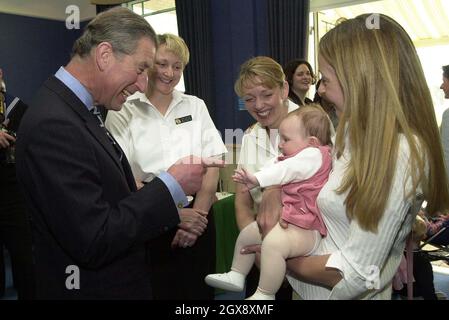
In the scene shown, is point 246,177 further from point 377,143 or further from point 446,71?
point 446,71

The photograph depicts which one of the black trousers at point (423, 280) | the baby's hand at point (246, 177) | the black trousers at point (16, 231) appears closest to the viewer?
the baby's hand at point (246, 177)

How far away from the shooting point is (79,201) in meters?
1.12

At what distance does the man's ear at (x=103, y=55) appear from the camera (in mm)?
1297

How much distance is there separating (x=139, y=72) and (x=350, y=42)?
27.1 inches

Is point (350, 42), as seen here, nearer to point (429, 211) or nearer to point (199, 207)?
point (429, 211)

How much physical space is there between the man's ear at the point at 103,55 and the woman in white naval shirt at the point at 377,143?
2.26 feet

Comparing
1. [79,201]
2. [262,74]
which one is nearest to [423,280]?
[262,74]

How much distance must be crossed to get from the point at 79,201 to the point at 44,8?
7.40 m

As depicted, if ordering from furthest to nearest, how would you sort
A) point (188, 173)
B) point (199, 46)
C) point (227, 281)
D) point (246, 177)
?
point (199, 46) → point (227, 281) → point (246, 177) → point (188, 173)

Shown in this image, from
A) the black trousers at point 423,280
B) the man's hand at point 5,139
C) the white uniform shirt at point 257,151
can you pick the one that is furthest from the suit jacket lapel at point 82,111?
the black trousers at point 423,280

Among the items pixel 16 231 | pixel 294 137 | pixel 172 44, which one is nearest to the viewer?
pixel 294 137

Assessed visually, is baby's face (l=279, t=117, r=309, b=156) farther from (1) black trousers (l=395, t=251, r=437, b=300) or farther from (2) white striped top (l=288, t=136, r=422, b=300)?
(1) black trousers (l=395, t=251, r=437, b=300)

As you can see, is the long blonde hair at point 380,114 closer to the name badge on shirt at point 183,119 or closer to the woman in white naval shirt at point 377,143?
the woman in white naval shirt at point 377,143
